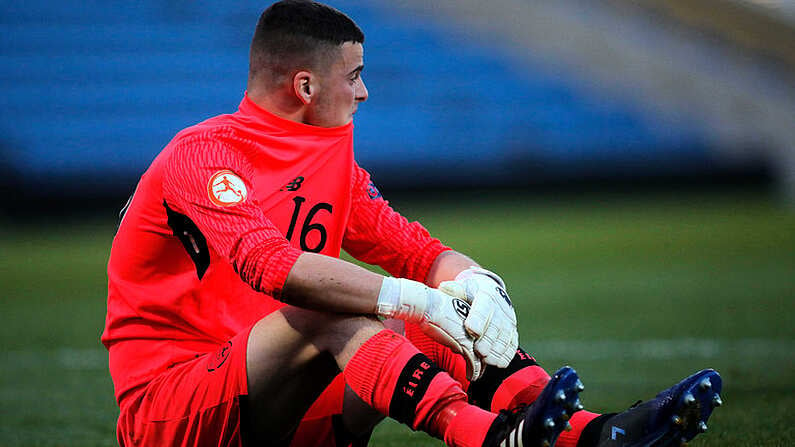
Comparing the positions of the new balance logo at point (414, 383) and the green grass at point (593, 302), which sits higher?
the new balance logo at point (414, 383)

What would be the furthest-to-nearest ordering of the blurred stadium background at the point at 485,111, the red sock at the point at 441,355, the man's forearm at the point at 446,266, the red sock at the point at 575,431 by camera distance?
the blurred stadium background at the point at 485,111 < the man's forearm at the point at 446,266 < the red sock at the point at 441,355 < the red sock at the point at 575,431

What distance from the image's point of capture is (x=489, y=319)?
2584 millimetres

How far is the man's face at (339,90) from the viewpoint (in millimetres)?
2939

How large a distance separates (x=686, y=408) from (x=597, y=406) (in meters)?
1.98

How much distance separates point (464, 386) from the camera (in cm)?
290

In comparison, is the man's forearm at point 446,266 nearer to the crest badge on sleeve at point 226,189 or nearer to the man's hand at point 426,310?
the man's hand at point 426,310

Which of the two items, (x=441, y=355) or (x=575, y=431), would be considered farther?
(x=441, y=355)

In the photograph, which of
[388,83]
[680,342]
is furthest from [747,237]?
[388,83]

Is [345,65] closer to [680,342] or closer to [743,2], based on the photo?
[680,342]

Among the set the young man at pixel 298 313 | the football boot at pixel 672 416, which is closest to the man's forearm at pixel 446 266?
the young man at pixel 298 313

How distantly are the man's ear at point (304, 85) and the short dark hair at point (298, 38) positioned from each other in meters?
0.02

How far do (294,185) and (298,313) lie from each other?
0.55 m

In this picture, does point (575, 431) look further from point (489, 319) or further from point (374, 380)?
Result: point (374, 380)

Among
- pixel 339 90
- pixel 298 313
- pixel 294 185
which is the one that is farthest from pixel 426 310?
pixel 339 90
